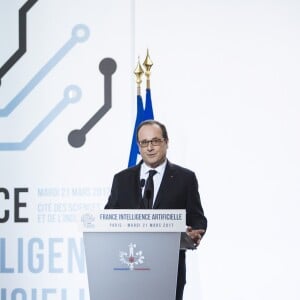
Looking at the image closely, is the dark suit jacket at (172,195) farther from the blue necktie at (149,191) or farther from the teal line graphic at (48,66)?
the teal line graphic at (48,66)

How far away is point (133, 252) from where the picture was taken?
113 inches

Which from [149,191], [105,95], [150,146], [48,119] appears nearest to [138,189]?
[149,191]

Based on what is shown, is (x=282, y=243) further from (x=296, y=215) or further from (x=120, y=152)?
(x=120, y=152)

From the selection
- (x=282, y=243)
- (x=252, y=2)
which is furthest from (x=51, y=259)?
(x=252, y=2)

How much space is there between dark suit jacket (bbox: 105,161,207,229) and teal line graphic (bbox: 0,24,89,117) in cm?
179

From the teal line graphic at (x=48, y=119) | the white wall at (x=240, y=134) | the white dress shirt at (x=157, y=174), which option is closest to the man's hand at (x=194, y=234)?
the white dress shirt at (x=157, y=174)

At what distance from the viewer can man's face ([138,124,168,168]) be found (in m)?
3.77

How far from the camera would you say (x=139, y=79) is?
495 cm

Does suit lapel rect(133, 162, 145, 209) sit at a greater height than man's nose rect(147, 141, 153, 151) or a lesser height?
lesser

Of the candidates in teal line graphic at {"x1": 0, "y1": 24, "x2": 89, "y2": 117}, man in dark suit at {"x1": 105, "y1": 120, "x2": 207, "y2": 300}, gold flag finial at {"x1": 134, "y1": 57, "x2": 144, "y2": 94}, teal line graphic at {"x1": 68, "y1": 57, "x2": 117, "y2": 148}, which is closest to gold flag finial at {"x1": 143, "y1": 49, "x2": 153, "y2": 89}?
gold flag finial at {"x1": 134, "y1": 57, "x2": 144, "y2": 94}

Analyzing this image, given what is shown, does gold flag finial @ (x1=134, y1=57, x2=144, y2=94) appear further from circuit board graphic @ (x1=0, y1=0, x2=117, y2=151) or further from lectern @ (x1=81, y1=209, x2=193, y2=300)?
lectern @ (x1=81, y1=209, x2=193, y2=300)

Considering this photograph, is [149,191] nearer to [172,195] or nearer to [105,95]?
[172,195]

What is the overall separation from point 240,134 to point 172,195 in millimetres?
1484

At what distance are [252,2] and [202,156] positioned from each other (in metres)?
1.23
